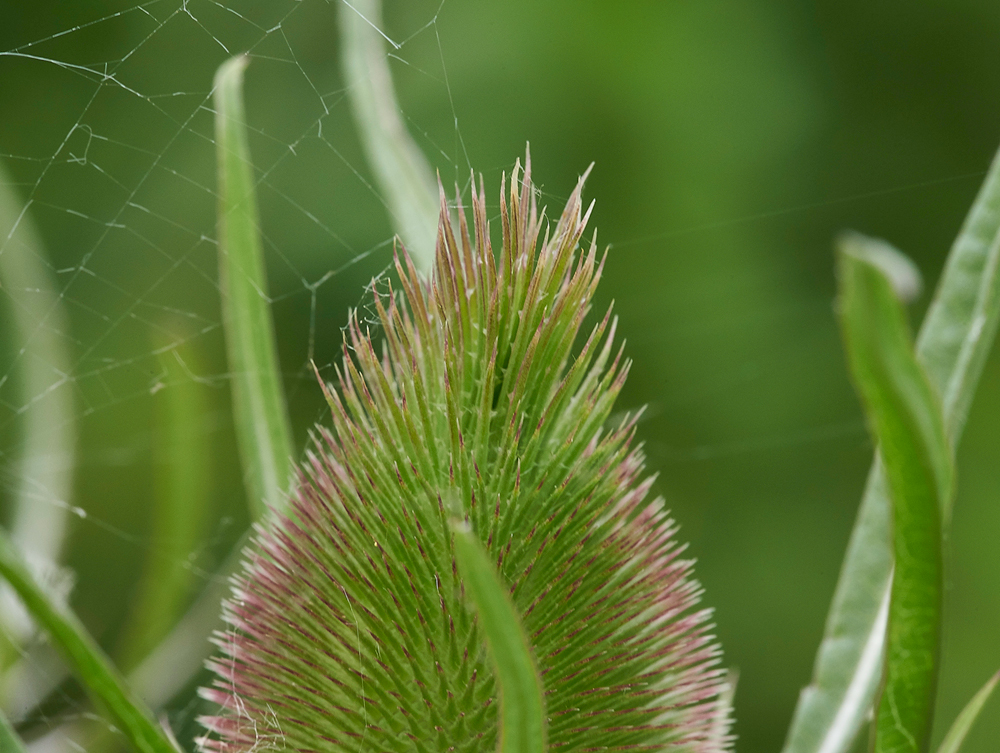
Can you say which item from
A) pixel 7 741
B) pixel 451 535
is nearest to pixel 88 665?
pixel 7 741

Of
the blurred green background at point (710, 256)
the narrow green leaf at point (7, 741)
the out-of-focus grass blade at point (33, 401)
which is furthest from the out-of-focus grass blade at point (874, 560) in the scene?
the blurred green background at point (710, 256)

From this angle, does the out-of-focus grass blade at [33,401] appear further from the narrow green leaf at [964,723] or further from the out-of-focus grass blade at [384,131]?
the narrow green leaf at [964,723]

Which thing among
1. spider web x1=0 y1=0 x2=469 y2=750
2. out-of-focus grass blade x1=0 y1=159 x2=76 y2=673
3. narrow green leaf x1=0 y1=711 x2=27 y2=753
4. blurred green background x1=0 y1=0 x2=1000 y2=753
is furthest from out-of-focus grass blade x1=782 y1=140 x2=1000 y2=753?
blurred green background x1=0 y1=0 x2=1000 y2=753

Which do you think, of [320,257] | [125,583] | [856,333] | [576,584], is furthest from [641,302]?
[856,333]

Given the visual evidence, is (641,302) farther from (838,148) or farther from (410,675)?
(410,675)

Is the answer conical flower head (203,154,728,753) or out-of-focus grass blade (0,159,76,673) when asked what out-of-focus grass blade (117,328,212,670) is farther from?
conical flower head (203,154,728,753)

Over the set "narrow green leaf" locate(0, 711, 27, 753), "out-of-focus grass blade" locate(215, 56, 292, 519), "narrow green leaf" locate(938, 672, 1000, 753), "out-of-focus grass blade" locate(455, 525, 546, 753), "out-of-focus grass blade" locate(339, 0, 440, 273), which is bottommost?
"narrow green leaf" locate(938, 672, 1000, 753)
